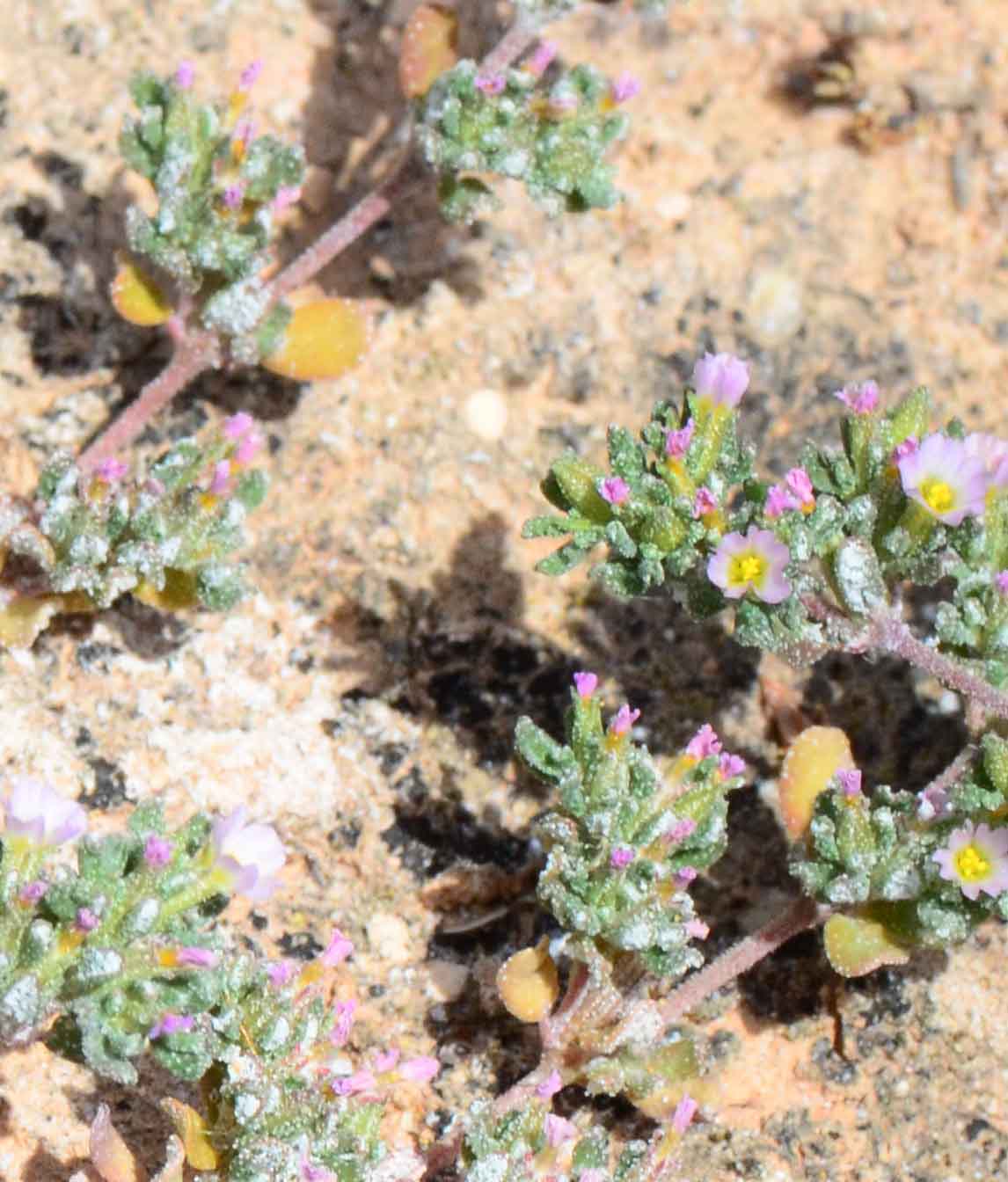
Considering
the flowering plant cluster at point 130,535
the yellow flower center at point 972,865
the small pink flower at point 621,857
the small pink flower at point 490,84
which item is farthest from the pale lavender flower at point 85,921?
the small pink flower at point 490,84

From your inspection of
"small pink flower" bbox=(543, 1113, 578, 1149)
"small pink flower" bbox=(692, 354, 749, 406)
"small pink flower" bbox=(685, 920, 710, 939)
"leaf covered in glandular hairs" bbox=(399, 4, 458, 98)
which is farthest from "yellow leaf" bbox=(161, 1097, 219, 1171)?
"leaf covered in glandular hairs" bbox=(399, 4, 458, 98)

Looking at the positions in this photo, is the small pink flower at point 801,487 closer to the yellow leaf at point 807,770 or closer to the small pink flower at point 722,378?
the small pink flower at point 722,378

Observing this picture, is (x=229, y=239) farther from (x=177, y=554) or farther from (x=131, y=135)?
(x=177, y=554)

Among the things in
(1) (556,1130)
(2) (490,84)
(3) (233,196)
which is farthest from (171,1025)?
(2) (490,84)

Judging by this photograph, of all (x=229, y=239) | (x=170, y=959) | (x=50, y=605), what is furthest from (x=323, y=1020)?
(x=229, y=239)

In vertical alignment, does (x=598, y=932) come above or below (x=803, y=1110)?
above
